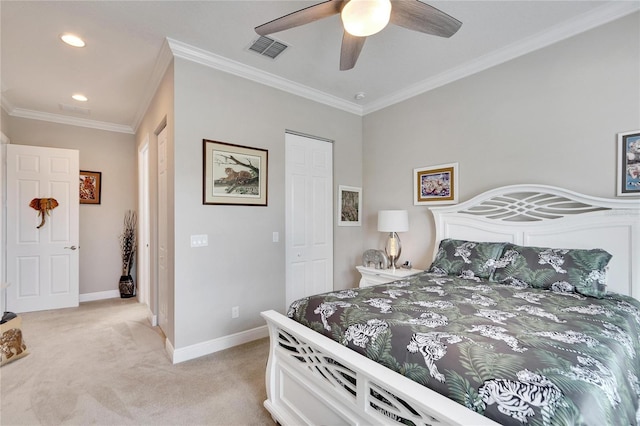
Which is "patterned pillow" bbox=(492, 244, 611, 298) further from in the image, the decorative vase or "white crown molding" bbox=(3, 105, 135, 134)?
"white crown molding" bbox=(3, 105, 135, 134)

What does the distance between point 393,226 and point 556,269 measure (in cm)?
157

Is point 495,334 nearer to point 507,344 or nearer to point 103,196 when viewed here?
point 507,344

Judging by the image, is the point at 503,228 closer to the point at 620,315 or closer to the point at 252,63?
the point at 620,315

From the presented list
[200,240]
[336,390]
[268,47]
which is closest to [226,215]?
[200,240]

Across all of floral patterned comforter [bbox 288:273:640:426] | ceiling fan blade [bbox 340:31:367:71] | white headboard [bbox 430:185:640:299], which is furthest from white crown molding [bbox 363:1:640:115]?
floral patterned comforter [bbox 288:273:640:426]

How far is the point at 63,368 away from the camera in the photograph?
2568mm

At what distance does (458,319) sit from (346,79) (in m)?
2.86

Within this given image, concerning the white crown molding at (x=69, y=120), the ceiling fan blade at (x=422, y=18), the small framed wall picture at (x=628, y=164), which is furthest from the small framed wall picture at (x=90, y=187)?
the small framed wall picture at (x=628, y=164)

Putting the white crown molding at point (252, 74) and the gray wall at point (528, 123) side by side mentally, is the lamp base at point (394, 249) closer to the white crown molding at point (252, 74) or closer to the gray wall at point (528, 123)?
the gray wall at point (528, 123)

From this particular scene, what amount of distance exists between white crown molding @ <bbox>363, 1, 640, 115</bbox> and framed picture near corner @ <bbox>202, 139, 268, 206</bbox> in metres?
2.02

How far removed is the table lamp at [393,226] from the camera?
3434mm

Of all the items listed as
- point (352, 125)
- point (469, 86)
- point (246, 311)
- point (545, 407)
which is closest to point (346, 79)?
point (352, 125)

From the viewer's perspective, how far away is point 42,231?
4.15 meters

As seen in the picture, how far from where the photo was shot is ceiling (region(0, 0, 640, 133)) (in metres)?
2.26
